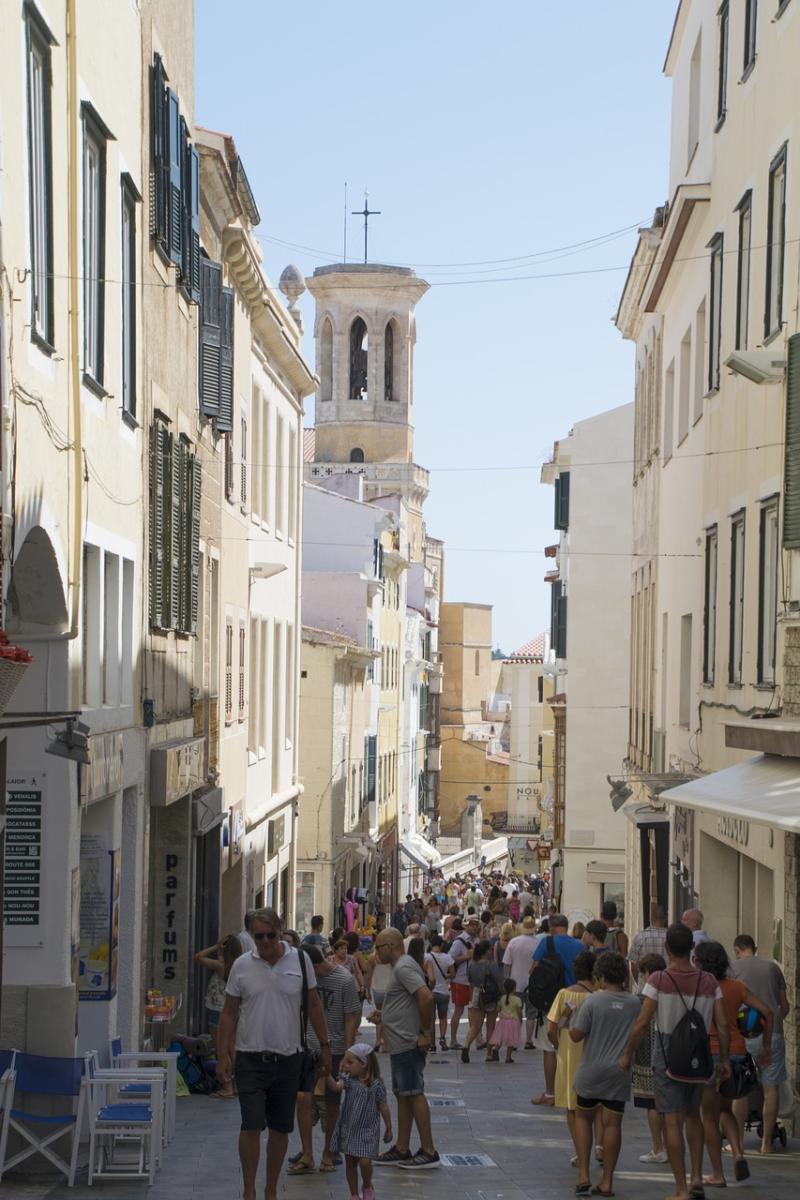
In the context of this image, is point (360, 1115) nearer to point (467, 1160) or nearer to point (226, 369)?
point (467, 1160)

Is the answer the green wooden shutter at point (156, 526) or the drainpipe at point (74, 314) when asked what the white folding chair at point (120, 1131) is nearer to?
the drainpipe at point (74, 314)

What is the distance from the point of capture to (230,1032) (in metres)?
10.4

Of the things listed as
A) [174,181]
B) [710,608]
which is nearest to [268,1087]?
[174,181]

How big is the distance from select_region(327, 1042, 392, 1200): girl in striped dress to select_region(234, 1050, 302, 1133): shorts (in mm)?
433

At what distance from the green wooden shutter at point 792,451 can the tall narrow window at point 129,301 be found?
5159 millimetres

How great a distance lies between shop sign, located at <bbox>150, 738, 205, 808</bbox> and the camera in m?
17.0

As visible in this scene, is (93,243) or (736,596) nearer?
(93,243)

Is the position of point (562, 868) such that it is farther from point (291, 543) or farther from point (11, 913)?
point (11, 913)

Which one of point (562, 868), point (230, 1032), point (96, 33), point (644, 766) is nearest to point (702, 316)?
point (644, 766)

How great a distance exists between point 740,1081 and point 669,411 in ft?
55.1

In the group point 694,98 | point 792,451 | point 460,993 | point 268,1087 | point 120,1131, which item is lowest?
point 460,993

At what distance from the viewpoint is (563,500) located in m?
45.5

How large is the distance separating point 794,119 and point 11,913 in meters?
8.86

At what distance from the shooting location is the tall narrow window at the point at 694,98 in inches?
972
